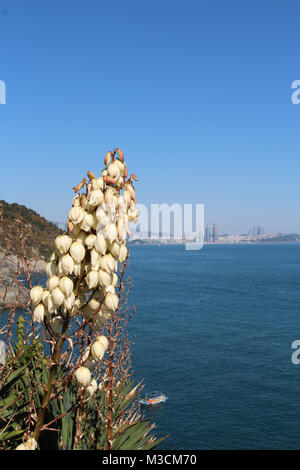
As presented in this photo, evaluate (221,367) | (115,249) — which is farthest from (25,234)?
(221,367)

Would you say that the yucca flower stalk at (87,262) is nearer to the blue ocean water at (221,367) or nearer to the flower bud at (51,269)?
the flower bud at (51,269)

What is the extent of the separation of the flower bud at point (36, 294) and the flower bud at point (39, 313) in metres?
0.04

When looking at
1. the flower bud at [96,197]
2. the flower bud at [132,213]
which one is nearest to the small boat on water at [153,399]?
the flower bud at [132,213]

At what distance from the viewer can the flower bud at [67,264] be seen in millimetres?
2174

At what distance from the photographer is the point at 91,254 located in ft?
7.25

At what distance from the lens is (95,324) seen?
2434 mm

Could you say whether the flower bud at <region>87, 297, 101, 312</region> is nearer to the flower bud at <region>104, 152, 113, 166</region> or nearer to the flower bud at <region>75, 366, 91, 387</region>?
the flower bud at <region>75, 366, 91, 387</region>

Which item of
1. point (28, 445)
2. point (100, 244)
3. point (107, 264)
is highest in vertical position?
point (100, 244)

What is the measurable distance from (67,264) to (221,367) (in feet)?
106

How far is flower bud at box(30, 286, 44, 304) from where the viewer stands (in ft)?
7.33

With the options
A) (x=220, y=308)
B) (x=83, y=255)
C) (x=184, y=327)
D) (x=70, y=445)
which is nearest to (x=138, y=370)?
(x=184, y=327)

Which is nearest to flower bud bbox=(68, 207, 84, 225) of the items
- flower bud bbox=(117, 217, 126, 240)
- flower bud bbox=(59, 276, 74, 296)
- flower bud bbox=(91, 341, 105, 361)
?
flower bud bbox=(117, 217, 126, 240)

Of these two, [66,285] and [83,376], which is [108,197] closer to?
[66,285]
